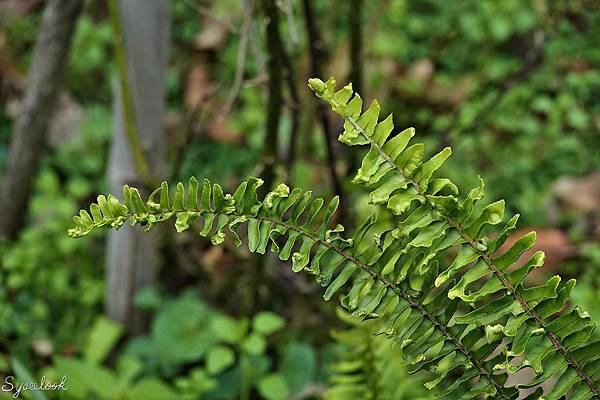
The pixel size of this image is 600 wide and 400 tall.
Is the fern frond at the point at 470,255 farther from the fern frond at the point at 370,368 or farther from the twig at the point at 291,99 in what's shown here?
the twig at the point at 291,99

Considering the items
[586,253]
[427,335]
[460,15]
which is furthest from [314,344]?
[460,15]

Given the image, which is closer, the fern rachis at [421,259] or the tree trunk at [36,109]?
the fern rachis at [421,259]

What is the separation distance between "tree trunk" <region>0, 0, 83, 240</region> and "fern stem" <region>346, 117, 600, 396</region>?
1617 millimetres

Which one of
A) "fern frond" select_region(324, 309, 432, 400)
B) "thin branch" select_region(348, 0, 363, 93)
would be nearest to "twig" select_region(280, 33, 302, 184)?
"thin branch" select_region(348, 0, 363, 93)

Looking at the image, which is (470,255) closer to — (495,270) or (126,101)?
(495,270)

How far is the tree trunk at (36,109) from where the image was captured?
236cm

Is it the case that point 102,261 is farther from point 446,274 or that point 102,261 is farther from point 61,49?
point 446,274

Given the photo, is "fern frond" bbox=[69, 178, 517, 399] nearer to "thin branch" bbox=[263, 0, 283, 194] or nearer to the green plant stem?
the green plant stem

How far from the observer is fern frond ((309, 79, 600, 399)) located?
3.21 ft

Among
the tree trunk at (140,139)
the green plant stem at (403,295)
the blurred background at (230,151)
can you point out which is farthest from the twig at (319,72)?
the green plant stem at (403,295)

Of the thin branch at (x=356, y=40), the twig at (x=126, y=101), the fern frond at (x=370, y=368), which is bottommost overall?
the fern frond at (x=370, y=368)

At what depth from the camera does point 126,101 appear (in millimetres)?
2104

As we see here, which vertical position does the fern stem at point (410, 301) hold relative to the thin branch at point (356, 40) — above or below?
below

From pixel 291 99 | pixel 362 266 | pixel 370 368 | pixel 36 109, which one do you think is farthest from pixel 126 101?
pixel 362 266
